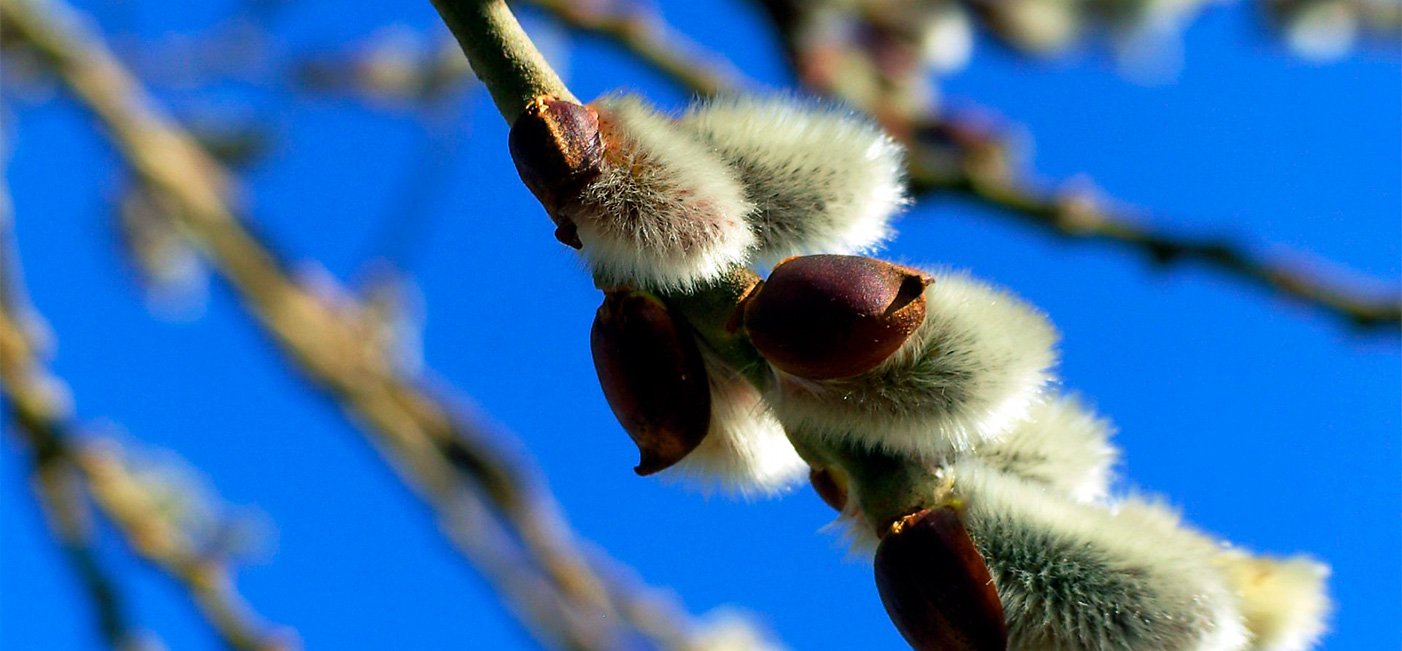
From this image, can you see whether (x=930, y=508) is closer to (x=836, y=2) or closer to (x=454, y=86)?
(x=836, y=2)

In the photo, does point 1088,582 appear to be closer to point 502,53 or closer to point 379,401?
point 502,53

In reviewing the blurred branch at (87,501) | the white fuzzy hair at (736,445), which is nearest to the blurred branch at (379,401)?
the blurred branch at (87,501)

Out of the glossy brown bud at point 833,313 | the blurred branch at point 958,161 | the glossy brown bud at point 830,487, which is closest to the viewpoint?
the glossy brown bud at point 833,313

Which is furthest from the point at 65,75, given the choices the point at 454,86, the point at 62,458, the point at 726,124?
the point at 726,124

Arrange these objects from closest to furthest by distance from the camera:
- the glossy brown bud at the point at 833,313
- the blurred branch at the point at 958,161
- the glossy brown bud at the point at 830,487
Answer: the glossy brown bud at the point at 833,313 < the glossy brown bud at the point at 830,487 < the blurred branch at the point at 958,161

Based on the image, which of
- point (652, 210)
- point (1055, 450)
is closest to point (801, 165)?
point (652, 210)

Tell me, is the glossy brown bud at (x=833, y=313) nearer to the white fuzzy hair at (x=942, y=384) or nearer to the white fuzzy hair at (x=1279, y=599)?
the white fuzzy hair at (x=942, y=384)

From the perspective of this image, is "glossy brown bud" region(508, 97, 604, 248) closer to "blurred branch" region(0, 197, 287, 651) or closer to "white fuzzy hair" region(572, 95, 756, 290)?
"white fuzzy hair" region(572, 95, 756, 290)

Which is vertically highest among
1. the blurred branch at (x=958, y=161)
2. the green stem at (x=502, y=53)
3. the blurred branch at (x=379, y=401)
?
the blurred branch at (x=958, y=161)
